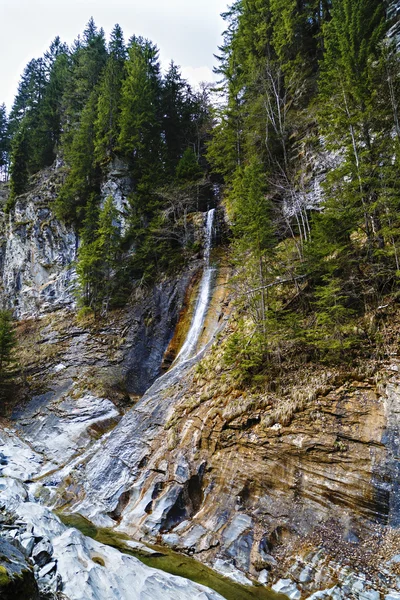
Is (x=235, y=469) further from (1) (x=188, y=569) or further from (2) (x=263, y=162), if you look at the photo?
(2) (x=263, y=162)

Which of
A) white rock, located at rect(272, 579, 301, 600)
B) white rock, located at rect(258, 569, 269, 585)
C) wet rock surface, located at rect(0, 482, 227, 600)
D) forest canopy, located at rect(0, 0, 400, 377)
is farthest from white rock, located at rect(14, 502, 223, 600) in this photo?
forest canopy, located at rect(0, 0, 400, 377)

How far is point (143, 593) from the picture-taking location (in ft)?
18.1

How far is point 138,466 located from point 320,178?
1369 cm

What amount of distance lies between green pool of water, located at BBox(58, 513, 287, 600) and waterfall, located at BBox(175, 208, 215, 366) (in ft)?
26.4

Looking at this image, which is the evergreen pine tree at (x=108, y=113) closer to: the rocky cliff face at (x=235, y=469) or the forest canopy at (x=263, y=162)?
the forest canopy at (x=263, y=162)

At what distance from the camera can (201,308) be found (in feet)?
59.4

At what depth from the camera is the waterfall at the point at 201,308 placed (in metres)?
16.5

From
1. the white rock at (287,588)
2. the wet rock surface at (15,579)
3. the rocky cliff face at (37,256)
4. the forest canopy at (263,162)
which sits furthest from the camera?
the rocky cliff face at (37,256)

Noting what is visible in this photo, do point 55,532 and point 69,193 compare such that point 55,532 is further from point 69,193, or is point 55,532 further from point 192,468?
point 69,193

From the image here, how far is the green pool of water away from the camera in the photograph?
610cm

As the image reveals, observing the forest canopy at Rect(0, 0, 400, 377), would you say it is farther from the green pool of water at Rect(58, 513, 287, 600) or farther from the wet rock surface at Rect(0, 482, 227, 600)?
the wet rock surface at Rect(0, 482, 227, 600)

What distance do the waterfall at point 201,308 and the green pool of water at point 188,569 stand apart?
8043 millimetres

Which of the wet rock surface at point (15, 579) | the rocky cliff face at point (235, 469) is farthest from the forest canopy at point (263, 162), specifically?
the wet rock surface at point (15, 579)

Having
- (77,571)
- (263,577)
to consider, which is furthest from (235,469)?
(77,571)
